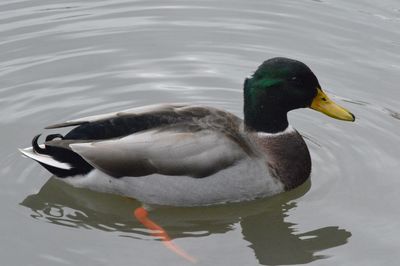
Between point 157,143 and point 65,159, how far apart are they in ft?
2.78

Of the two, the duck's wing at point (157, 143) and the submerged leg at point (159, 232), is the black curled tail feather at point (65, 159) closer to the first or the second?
the duck's wing at point (157, 143)

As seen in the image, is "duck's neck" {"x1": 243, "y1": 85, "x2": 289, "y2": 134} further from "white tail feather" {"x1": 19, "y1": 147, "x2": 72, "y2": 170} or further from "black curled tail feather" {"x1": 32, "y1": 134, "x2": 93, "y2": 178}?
"white tail feather" {"x1": 19, "y1": 147, "x2": 72, "y2": 170}

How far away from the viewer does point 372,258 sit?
25.3ft

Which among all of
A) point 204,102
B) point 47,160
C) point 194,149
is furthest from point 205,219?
point 204,102

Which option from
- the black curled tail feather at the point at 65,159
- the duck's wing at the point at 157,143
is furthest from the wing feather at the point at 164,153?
the black curled tail feather at the point at 65,159

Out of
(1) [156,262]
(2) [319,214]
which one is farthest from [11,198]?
(2) [319,214]

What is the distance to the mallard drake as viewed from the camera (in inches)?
316

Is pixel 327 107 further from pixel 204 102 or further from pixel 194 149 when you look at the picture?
pixel 204 102

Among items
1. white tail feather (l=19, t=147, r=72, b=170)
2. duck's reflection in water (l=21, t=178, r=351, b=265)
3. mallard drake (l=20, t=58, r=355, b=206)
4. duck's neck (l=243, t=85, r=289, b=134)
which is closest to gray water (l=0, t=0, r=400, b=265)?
duck's reflection in water (l=21, t=178, r=351, b=265)

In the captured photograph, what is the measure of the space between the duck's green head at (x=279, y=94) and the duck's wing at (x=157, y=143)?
0.39 metres

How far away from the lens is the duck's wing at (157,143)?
8.01m

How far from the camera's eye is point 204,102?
10117 mm

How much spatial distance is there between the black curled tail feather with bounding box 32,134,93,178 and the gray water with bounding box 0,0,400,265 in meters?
0.31

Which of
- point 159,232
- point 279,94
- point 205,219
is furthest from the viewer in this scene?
point 279,94
